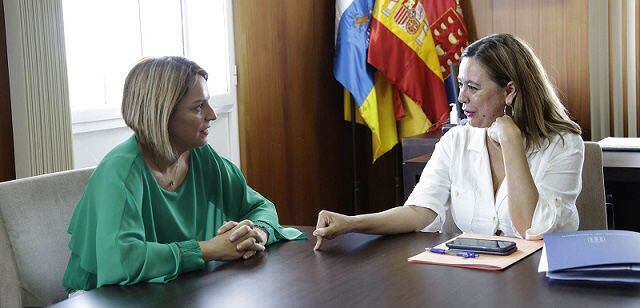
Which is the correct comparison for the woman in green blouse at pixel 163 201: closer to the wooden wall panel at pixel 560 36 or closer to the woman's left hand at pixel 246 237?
the woman's left hand at pixel 246 237

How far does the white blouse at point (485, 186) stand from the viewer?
2076 mm

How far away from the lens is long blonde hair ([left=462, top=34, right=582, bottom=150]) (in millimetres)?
2197

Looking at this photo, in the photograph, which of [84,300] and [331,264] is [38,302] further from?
[331,264]

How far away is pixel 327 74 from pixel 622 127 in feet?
5.14

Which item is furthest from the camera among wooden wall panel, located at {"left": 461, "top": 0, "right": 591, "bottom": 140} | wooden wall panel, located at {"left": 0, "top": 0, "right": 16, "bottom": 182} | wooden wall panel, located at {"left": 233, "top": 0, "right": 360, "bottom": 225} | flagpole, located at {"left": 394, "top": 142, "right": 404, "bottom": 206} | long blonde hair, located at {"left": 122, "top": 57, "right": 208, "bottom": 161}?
flagpole, located at {"left": 394, "top": 142, "right": 404, "bottom": 206}

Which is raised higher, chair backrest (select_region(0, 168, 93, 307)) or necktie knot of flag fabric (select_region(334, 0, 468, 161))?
necktie knot of flag fabric (select_region(334, 0, 468, 161))

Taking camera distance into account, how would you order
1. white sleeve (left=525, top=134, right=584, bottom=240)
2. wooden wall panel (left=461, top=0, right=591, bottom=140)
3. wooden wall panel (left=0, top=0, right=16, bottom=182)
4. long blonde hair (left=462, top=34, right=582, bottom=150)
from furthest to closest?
wooden wall panel (left=461, top=0, right=591, bottom=140), wooden wall panel (left=0, top=0, right=16, bottom=182), long blonde hair (left=462, top=34, right=582, bottom=150), white sleeve (left=525, top=134, right=584, bottom=240)

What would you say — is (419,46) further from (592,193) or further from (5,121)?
(5,121)

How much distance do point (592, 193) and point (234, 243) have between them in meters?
1.07

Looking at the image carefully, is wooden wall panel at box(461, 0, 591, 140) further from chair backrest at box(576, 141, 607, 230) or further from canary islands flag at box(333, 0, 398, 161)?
chair backrest at box(576, 141, 607, 230)

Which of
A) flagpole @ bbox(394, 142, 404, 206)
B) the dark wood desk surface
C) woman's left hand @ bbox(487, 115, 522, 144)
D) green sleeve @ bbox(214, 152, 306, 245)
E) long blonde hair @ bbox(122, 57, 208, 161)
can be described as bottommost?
flagpole @ bbox(394, 142, 404, 206)

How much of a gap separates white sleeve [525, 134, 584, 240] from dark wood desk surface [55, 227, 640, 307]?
0.40 m

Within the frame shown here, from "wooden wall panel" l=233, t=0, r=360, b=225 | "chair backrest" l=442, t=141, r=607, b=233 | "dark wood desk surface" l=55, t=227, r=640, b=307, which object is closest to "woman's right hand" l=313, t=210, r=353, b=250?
"dark wood desk surface" l=55, t=227, r=640, b=307

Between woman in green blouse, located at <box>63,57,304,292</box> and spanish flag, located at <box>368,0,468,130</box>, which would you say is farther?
spanish flag, located at <box>368,0,468,130</box>
